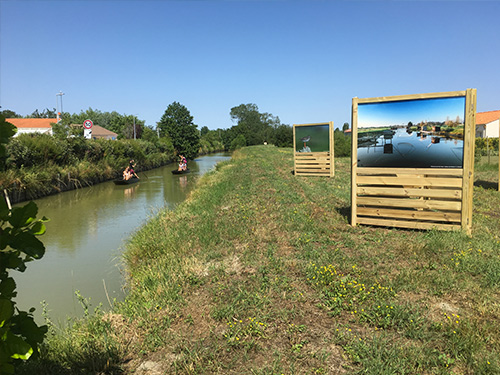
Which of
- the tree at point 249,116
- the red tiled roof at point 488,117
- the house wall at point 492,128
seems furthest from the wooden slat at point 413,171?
the tree at point 249,116

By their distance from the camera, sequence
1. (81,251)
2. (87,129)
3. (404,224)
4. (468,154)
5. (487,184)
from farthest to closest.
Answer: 1. (87,129)
2. (487,184)
3. (81,251)
4. (404,224)
5. (468,154)

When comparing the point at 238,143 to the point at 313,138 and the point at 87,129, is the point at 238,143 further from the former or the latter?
the point at 313,138

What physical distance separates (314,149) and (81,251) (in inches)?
451

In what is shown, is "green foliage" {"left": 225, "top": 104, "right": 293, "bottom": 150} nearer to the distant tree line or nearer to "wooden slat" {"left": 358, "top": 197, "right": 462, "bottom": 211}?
the distant tree line

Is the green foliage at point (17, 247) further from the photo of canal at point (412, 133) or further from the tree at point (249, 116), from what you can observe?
the tree at point (249, 116)

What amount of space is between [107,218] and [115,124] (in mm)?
83663

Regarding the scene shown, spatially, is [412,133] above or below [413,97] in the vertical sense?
below

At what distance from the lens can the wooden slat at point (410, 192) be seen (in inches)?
248

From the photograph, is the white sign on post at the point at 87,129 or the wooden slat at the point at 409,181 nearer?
the wooden slat at the point at 409,181

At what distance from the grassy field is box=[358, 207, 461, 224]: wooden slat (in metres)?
0.33

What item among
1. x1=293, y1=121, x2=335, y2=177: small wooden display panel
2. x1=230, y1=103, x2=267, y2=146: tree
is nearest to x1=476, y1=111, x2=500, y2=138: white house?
x1=293, y1=121, x2=335, y2=177: small wooden display panel

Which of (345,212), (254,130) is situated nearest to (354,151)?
(345,212)

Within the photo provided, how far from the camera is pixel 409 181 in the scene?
21.6 feet

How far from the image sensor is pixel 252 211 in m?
8.82
